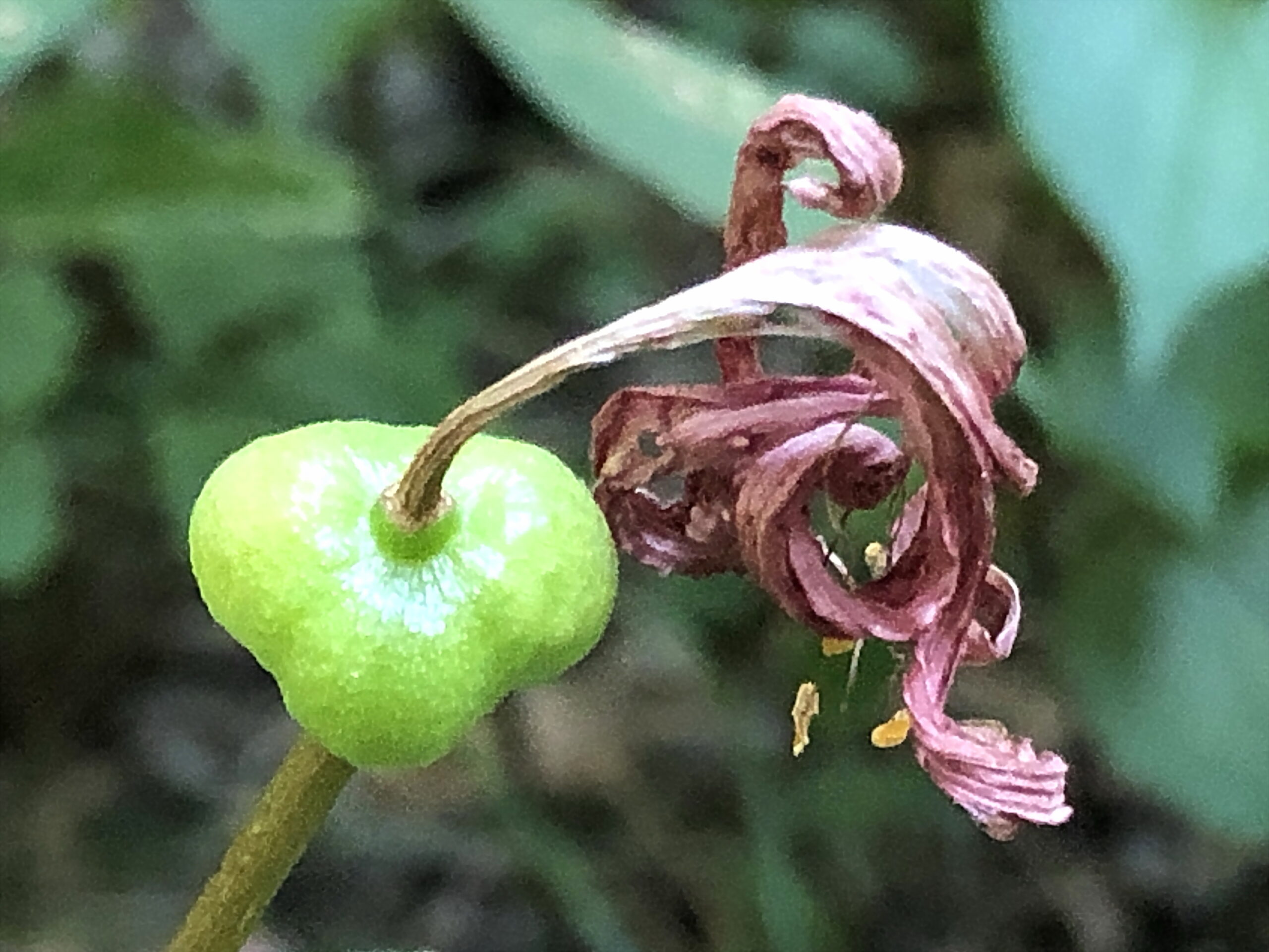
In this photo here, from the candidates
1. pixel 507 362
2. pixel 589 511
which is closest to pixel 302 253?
pixel 507 362

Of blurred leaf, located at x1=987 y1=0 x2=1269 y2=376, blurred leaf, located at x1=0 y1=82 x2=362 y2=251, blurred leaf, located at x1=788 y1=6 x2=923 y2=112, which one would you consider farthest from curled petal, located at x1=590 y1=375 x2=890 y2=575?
blurred leaf, located at x1=788 y1=6 x2=923 y2=112

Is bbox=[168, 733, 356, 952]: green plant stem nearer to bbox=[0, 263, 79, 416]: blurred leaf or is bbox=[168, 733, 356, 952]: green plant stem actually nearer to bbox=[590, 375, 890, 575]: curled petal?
bbox=[590, 375, 890, 575]: curled petal

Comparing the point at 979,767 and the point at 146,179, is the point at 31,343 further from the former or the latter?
the point at 979,767

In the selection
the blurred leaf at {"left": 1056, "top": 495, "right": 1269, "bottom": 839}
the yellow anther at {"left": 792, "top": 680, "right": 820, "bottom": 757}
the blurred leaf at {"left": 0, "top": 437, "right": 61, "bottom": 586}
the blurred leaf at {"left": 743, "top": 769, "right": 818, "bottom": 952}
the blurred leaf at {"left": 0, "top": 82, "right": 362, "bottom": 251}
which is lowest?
the blurred leaf at {"left": 743, "top": 769, "right": 818, "bottom": 952}

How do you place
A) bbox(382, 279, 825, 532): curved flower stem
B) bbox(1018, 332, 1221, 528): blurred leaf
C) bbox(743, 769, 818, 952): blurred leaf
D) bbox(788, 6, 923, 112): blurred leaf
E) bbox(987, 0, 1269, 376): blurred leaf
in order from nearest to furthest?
bbox(382, 279, 825, 532): curved flower stem < bbox(987, 0, 1269, 376): blurred leaf < bbox(1018, 332, 1221, 528): blurred leaf < bbox(743, 769, 818, 952): blurred leaf < bbox(788, 6, 923, 112): blurred leaf

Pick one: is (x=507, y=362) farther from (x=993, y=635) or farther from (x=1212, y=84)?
(x=993, y=635)

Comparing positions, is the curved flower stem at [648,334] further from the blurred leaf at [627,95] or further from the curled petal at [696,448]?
the blurred leaf at [627,95]

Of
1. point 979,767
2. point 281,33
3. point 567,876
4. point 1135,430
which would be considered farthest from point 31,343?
point 979,767
